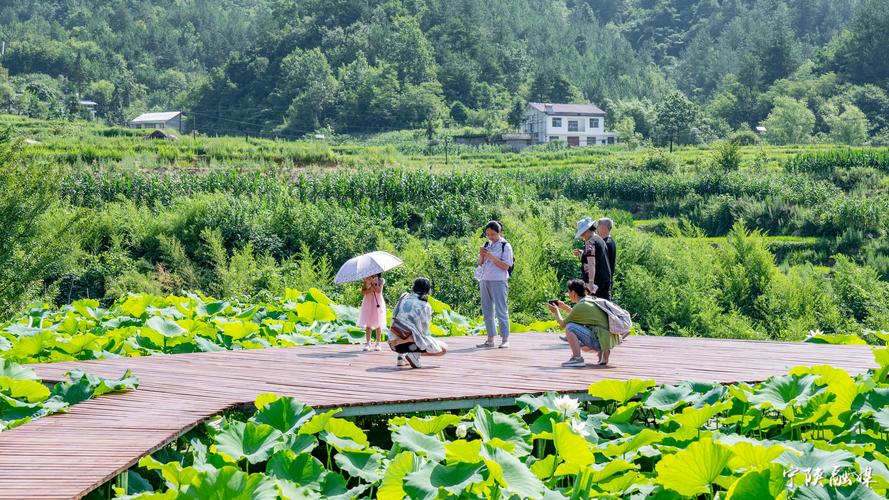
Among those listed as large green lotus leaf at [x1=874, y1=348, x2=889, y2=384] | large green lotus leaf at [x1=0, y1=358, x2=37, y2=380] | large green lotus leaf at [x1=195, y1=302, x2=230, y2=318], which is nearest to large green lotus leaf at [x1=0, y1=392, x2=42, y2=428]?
large green lotus leaf at [x1=0, y1=358, x2=37, y2=380]

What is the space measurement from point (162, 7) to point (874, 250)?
340 feet

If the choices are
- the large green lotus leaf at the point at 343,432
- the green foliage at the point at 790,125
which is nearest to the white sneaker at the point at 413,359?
the large green lotus leaf at the point at 343,432

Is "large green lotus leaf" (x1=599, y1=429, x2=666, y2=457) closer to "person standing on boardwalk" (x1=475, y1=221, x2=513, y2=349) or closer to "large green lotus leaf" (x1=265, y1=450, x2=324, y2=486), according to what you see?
"large green lotus leaf" (x1=265, y1=450, x2=324, y2=486)

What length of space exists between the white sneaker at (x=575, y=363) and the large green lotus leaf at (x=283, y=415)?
280 centimetres

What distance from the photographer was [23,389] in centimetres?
669

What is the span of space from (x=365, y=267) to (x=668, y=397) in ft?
10.1

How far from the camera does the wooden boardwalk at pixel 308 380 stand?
18.1 ft

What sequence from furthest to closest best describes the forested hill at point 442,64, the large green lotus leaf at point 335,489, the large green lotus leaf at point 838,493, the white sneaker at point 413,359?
the forested hill at point 442,64 → the white sneaker at point 413,359 → the large green lotus leaf at point 335,489 → the large green lotus leaf at point 838,493

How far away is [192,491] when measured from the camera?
454 cm

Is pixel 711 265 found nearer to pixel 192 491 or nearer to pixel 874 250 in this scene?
pixel 874 250

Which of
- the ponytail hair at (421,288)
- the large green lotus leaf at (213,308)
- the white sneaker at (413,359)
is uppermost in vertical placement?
the ponytail hair at (421,288)

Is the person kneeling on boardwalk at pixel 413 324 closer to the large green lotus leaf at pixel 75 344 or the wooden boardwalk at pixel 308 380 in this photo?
the wooden boardwalk at pixel 308 380

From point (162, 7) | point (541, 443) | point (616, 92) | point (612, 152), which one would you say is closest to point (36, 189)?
point (541, 443)

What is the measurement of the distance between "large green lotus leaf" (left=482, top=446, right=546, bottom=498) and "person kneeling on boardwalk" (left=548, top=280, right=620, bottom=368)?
307 cm
